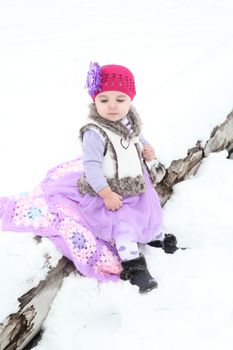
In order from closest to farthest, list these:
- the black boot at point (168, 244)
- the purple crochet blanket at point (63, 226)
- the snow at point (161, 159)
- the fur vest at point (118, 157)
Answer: the snow at point (161, 159) → the purple crochet blanket at point (63, 226) → the fur vest at point (118, 157) → the black boot at point (168, 244)

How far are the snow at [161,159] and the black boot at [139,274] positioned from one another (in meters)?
0.04

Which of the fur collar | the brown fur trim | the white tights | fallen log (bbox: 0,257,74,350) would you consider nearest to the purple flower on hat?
the fur collar

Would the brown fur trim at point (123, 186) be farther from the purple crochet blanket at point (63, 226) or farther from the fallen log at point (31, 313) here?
the fallen log at point (31, 313)

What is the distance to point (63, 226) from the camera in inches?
97.6

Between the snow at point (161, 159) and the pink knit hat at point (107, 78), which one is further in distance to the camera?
the pink knit hat at point (107, 78)

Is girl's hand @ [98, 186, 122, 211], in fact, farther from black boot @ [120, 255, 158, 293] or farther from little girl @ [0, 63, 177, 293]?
black boot @ [120, 255, 158, 293]

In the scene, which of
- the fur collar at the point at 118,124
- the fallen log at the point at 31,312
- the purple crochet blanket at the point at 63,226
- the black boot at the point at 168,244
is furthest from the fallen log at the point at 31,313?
the fur collar at the point at 118,124

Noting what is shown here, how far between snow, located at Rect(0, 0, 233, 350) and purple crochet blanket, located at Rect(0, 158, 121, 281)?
81mm

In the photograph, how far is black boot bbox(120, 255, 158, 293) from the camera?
2.46 meters

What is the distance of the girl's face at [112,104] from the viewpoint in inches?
103

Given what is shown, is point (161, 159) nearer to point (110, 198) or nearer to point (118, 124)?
point (118, 124)

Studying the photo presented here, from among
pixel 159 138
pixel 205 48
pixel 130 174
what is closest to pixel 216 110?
pixel 159 138

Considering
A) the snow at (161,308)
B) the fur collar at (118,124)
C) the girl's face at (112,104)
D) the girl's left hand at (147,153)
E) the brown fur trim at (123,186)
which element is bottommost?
the snow at (161,308)

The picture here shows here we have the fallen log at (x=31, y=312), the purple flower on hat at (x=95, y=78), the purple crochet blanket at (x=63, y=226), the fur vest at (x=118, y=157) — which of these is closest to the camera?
the fallen log at (x=31, y=312)
